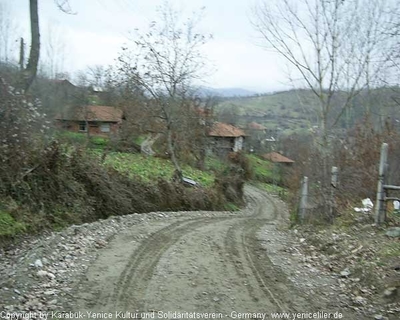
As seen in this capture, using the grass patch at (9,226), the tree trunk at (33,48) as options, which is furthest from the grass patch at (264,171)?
the grass patch at (9,226)

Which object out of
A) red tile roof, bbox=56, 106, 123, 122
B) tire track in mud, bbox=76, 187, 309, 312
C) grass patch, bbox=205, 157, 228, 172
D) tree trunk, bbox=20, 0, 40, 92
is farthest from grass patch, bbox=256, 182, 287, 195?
tire track in mud, bbox=76, 187, 309, 312

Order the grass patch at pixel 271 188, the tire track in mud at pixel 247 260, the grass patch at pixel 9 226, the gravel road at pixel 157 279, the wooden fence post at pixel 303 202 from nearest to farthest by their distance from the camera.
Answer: the gravel road at pixel 157 279 < the tire track in mud at pixel 247 260 < the grass patch at pixel 9 226 < the wooden fence post at pixel 303 202 < the grass patch at pixel 271 188

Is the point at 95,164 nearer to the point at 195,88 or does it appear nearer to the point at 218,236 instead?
the point at 218,236

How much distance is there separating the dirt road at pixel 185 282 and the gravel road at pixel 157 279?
0.01 meters

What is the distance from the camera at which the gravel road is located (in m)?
5.54

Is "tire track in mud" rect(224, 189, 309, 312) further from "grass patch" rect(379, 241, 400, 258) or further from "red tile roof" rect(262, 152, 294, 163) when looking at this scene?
"red tile roof" rect(262, 152, 294, 163)

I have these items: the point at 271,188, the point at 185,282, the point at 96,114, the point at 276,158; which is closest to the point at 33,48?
the point at 185,282

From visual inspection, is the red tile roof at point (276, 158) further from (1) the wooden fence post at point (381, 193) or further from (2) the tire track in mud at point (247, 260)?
(1) the wooden fence post at point (381, 193)

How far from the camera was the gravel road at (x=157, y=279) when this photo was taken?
18.2 ft

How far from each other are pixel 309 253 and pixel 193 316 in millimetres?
4374

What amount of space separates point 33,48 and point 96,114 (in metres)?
30.0

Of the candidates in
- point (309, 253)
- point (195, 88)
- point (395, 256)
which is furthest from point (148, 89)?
point (395, 256)

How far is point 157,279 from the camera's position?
21.5 feet

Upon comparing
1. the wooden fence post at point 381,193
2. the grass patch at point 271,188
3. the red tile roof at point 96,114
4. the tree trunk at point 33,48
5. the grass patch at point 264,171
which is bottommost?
the grass patch at point 271,188
